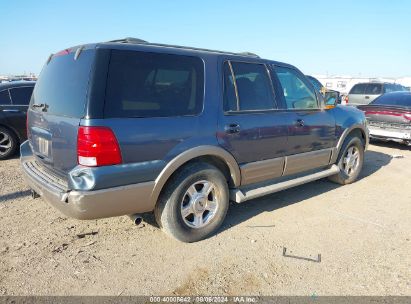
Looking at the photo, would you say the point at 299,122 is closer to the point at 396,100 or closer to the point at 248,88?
the point at 248,88

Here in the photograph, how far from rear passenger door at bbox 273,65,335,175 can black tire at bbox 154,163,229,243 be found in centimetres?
115

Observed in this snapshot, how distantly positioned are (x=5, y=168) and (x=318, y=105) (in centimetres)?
552

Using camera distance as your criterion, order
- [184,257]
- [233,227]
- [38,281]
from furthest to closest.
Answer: [233,227], [184,257], [38,281]

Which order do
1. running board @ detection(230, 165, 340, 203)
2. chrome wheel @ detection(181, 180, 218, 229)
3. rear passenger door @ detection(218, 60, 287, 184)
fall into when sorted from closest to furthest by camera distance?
1. chrome wheel @ detection(181, 180, 218, 229)
2. rear passenger door @ detection(218, 60, 287, 184)
3. running board @ detection(230, 165, 340, 203)

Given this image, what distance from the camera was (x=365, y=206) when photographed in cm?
468

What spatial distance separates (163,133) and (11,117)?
5.18 meters

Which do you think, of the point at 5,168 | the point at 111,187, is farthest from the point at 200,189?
the point at 5,168

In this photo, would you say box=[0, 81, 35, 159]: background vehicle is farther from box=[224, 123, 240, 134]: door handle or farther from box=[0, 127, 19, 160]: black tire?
box=[224, 123, 240, 134]: door handle

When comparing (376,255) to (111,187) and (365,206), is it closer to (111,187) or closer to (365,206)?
(365,206)

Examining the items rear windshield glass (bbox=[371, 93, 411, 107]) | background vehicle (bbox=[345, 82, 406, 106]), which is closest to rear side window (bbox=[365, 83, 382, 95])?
background vehicle (bbox=[345, 82, 406, 106])

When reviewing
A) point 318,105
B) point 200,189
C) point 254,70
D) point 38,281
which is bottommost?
point 38,281

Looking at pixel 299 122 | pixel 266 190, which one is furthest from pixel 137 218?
pixel 299 122

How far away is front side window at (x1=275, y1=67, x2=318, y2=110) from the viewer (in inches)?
172

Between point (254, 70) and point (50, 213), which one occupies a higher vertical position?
point (254, 70)
